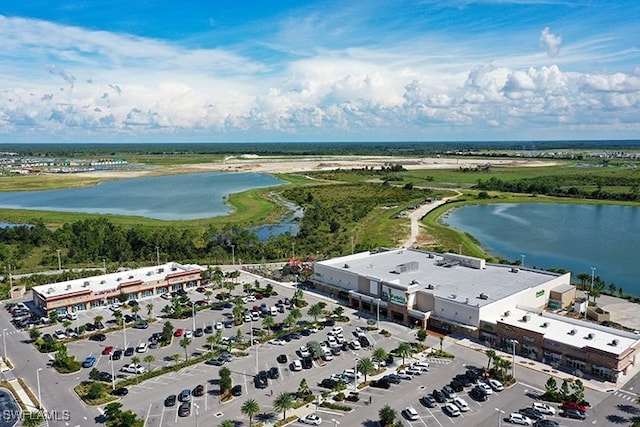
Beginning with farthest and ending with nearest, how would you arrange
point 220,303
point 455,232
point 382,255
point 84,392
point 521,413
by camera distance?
point 455,232, point 382,255, point 220,303, point 84,392, point 521,413

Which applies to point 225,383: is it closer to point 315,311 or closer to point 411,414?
point 411,414

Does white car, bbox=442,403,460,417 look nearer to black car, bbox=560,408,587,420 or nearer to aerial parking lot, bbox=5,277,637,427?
aerial parking lot, bbox=5,277,637,427

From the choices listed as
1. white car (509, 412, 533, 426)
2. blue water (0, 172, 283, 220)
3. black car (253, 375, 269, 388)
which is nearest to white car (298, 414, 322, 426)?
black car (253, 375, 269, 388)

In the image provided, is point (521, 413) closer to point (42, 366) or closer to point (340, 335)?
point (340, 335)

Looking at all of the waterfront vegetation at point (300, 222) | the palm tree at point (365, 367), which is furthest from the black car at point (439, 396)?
the waterfront vegetation at point (300, 222)

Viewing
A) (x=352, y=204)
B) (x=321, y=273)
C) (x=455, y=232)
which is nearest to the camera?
(x=321, y=273)

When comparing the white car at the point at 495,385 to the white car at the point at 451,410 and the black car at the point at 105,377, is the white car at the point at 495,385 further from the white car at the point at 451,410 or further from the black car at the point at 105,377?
the black car at the point at 105,377

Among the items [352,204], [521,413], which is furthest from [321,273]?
[352,204]
